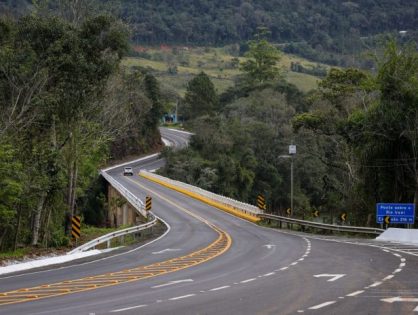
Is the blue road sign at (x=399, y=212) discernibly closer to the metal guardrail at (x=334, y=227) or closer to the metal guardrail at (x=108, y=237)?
the metal guardrail at (x=334, y=227)

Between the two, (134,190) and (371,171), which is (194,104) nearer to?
(134,190)

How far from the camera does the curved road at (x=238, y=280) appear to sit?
14281 millimetres

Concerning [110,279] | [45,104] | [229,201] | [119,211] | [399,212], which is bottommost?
[119,211]

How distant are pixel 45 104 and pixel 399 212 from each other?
1881cm

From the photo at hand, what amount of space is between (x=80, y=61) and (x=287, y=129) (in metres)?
63.3

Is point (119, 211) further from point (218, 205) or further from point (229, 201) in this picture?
point (229, 201)

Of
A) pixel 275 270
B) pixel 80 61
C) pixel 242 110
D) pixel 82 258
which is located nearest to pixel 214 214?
pixel 80 61

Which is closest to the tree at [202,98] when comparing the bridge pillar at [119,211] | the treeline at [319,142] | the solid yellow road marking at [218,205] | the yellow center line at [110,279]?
the treeline at [319,142]

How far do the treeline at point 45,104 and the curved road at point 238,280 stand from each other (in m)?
6.38

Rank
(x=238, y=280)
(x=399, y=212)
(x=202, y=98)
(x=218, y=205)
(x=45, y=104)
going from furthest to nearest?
1. (x=202, y=98)
2. (x=218, y=205)
3. (x=399, y=212)
4. (x=45, y=104)
5. (x=238, y=280)

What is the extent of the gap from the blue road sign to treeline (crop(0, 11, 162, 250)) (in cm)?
1579

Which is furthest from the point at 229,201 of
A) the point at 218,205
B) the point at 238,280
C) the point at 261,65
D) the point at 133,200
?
the point at 261,65

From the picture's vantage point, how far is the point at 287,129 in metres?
94.9

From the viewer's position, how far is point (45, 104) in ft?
108
